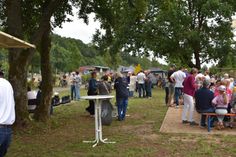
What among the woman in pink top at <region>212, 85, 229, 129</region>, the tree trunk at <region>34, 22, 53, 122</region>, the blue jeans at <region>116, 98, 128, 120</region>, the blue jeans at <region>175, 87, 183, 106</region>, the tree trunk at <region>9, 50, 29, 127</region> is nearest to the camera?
the tree trunk at <region>9, 50, 29, 127</region>

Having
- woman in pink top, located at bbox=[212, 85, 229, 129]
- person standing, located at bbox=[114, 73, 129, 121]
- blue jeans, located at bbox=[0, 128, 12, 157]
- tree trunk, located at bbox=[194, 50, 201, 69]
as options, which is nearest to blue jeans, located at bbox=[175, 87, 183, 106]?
person standing, located at bbox=[114, 73, 129, 121]

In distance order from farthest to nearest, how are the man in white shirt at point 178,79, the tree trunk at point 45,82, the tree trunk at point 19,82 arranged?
the man in white shirt at point 178,79 → the tree trunk at point 45,82 → the tree trunk at point 19,82

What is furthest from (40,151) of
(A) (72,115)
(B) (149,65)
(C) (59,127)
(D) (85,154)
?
(B) (149,65)

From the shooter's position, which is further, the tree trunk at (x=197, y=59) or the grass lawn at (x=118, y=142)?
the tree trunk at (x=197, y=59)

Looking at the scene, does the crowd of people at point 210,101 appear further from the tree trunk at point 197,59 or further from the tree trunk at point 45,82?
the tree trunk at point 197,59

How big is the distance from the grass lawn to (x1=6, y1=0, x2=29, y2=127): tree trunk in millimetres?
483

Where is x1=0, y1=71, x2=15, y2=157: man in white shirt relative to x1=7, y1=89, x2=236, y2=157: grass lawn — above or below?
above

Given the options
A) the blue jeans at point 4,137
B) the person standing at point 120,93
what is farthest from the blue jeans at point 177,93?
the blue jeans at point 4,137

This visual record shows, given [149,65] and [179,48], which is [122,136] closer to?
[179,48]

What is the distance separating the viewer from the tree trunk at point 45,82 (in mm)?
12961

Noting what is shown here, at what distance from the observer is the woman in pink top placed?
1139 centimetres

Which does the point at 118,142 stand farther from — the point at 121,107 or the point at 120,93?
the point at 121,107

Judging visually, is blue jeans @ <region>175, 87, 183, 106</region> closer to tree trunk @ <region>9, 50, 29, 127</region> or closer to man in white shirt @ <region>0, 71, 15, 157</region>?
tree trunk @ <region>9, 50, 29, 127</region>

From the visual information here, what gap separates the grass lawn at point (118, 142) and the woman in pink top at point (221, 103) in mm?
1087
